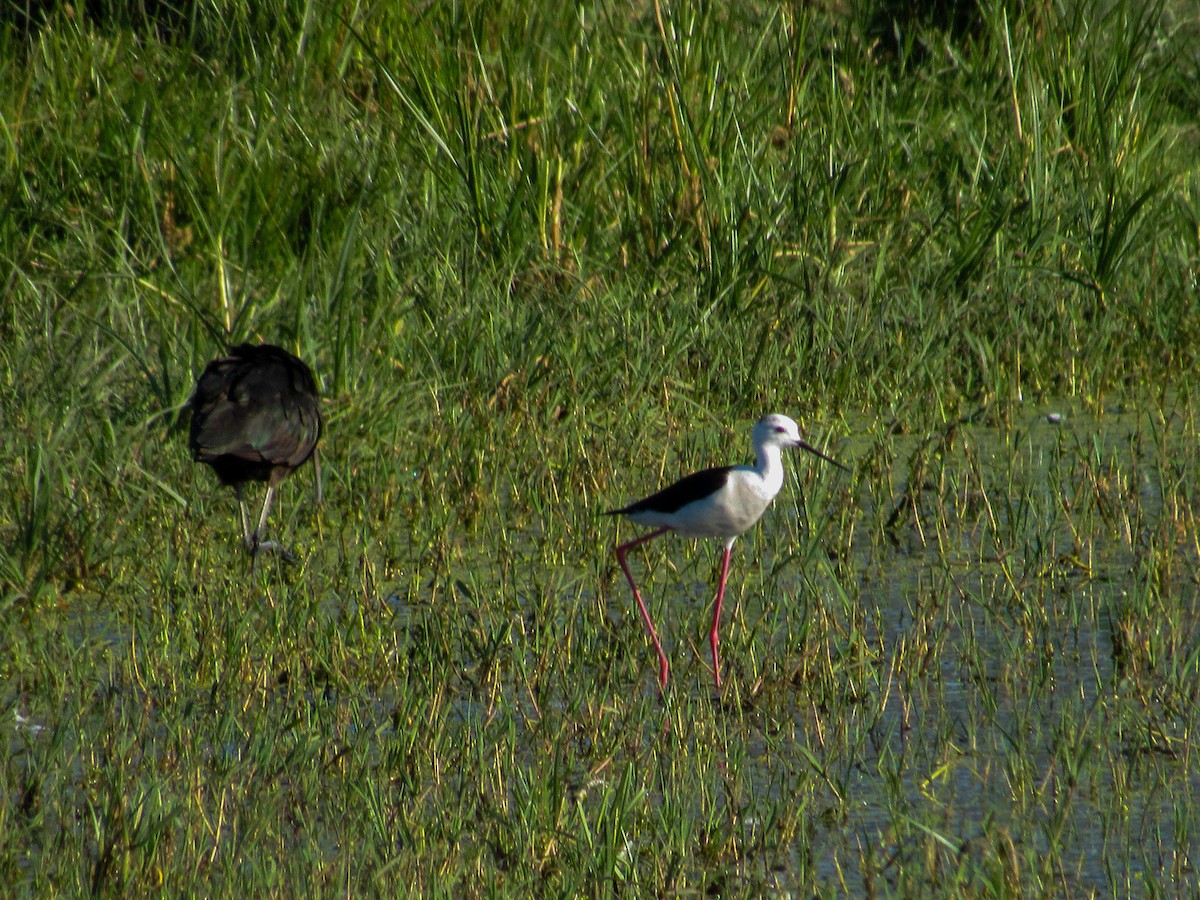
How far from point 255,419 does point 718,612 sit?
177 centimetres

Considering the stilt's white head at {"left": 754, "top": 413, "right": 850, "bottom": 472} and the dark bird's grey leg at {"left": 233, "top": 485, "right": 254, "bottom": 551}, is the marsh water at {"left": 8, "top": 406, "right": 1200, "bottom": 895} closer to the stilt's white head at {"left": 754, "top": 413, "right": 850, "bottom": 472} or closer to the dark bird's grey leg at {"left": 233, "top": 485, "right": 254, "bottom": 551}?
the stilt's white head at {"left": 754, "top": 413, "right": 850, "bottom": 472}

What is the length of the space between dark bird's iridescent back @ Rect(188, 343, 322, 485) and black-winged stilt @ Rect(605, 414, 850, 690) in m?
1.28

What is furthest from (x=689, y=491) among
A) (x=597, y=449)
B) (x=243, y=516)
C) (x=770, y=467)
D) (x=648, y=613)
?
(x=243, y=516)

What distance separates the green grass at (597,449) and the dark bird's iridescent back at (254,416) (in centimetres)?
20

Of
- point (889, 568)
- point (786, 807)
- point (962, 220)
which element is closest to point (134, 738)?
point (786, 807)

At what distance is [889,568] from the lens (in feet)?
20.4

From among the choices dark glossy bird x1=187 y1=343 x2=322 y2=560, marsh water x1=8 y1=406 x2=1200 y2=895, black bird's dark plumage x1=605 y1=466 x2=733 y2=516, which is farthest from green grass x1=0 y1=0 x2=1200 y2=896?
black bird's dark plumage x1=605 y1=466 x2=733 y2=516

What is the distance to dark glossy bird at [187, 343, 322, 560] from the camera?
20.7ft

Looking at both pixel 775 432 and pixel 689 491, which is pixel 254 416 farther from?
pixel 775 432

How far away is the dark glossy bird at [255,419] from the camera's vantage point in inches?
249

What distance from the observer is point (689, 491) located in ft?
18.5

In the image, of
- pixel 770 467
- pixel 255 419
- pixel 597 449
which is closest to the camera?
pixel 770 467

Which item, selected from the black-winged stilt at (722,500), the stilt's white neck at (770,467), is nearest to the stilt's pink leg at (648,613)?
the black-winged stilt at (722,500)

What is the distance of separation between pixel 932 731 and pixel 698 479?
114 cm
